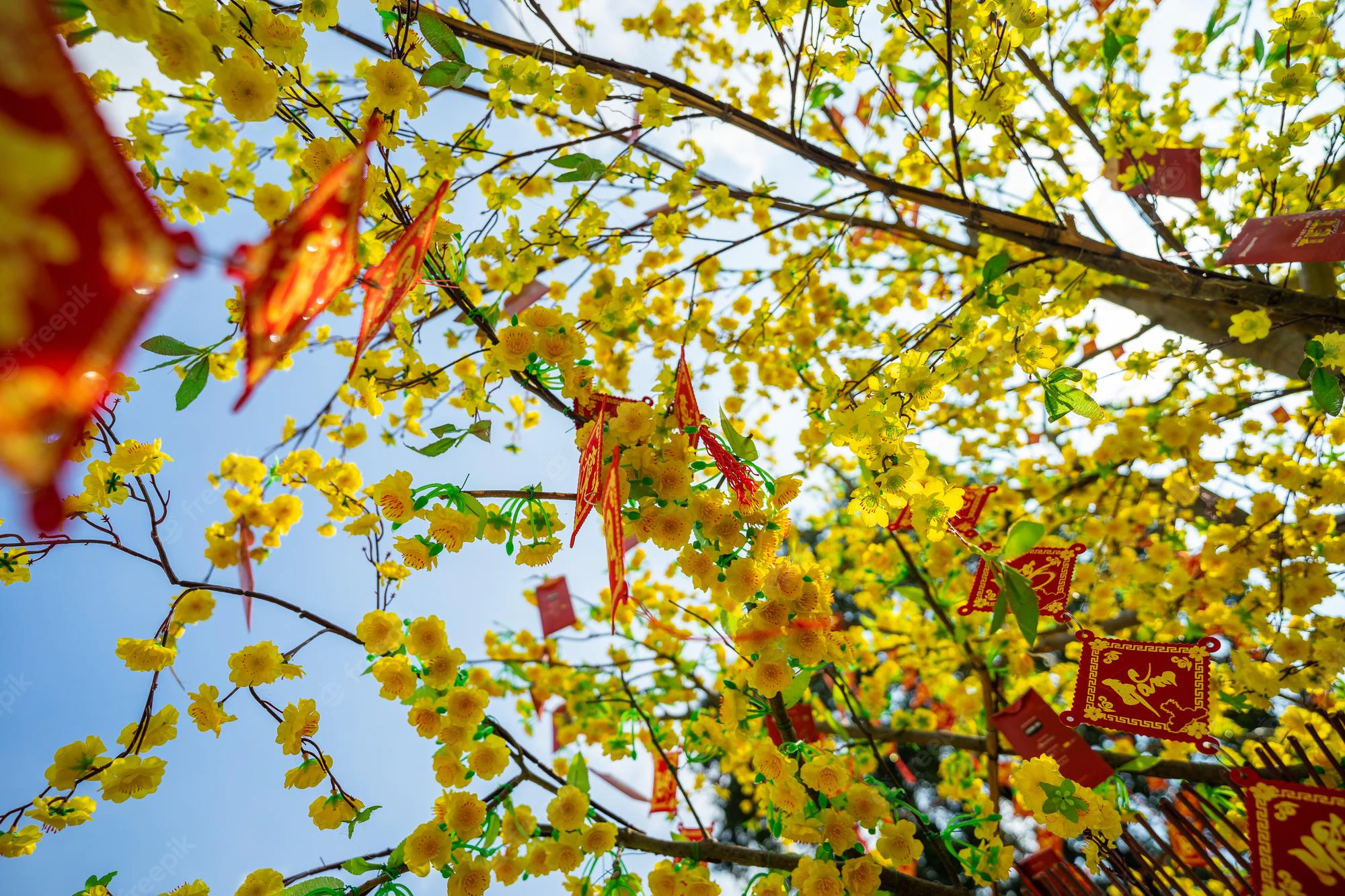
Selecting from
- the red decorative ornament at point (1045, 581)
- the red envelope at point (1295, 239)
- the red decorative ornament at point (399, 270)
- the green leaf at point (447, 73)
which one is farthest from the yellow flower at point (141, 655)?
the red envelope at point (1295, 239)

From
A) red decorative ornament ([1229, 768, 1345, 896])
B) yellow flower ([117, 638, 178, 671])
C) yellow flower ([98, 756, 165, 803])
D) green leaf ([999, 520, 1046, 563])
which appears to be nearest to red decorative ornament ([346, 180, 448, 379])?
yellow flower ([117, 638, 178, 671])

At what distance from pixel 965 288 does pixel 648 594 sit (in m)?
2.47

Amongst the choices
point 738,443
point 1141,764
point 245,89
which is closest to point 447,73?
point 245,89

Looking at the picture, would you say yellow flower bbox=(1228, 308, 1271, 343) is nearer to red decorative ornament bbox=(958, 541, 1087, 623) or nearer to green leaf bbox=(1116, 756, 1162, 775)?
red decorative ornament bbox=(958, 541, 1087, 623)

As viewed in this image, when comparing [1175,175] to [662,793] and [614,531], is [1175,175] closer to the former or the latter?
[614,531]

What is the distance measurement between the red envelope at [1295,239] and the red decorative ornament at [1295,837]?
48.0 inches

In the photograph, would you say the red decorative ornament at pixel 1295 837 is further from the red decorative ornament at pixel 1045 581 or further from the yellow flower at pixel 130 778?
the yellow flower at pixel 130 778

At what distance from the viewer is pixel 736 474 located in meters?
1.32

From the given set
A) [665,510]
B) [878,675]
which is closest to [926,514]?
[665,510]

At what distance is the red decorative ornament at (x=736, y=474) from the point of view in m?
1.32

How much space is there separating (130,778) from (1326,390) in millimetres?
2824

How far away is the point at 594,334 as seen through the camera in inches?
101

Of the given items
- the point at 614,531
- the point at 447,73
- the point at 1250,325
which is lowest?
the point at 614,531

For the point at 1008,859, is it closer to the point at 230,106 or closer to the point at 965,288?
the point at 230,106
